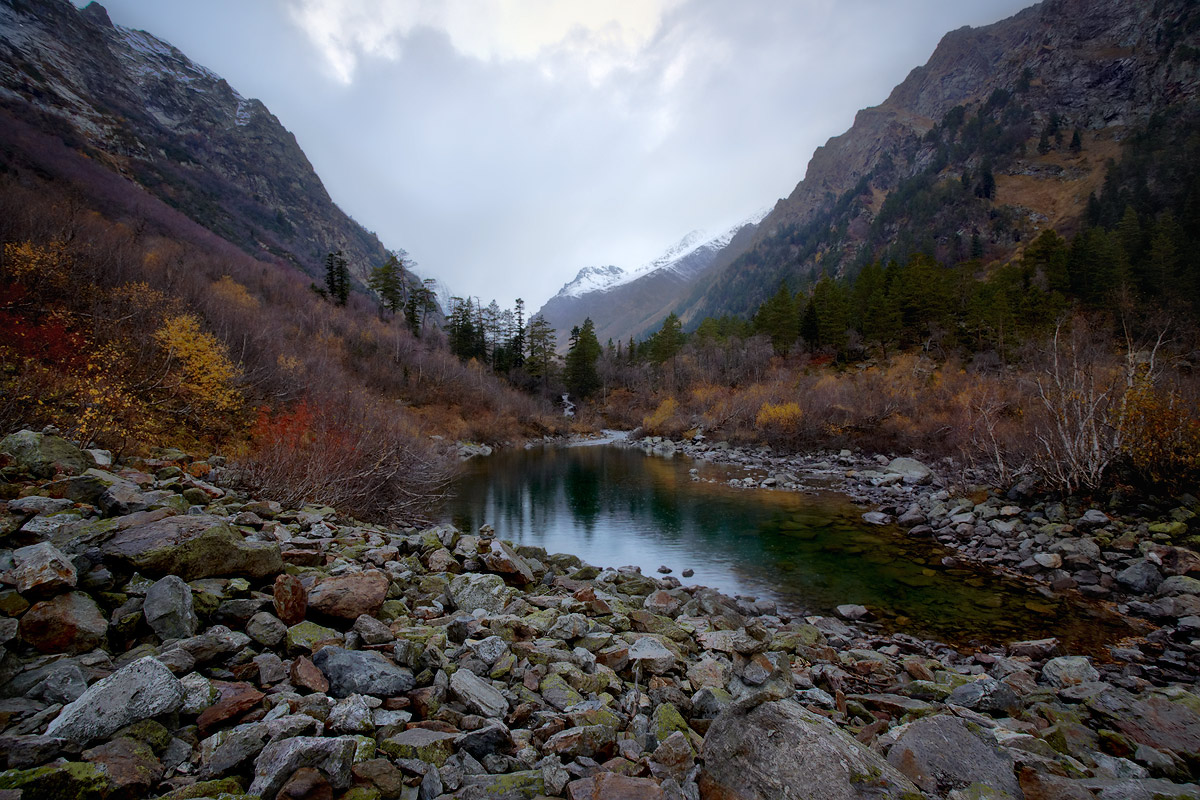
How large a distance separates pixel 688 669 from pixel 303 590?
14.6 feet

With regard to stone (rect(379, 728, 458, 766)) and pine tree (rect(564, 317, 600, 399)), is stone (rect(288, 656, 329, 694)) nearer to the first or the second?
stone (rect(379, 728, 458, 766))

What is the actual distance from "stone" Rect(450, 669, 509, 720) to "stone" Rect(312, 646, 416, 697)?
0.39 m

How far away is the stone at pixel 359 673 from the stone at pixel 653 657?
268 centimetres

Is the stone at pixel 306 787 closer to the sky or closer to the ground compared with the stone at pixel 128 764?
closer to the ground

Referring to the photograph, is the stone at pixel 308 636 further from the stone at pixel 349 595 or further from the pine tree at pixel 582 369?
the pine tree at pixel 582 369

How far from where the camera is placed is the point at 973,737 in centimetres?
414

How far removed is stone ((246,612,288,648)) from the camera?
4109 mm

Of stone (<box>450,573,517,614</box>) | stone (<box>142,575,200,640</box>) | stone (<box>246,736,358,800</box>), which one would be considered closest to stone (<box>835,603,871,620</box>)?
stone (<box>450,573,517,614</box>)

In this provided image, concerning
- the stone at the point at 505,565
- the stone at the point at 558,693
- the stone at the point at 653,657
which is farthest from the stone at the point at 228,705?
the stone at the point at 505,565

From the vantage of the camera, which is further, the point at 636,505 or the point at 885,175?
the point at 885,175

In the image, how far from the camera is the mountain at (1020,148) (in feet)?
291

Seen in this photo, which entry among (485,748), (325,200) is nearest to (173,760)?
(485,748)

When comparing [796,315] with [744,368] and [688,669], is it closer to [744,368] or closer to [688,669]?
[744,368]

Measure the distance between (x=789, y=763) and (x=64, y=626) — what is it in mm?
5175
